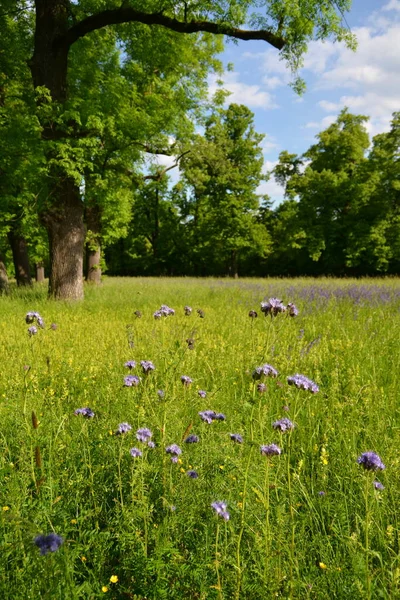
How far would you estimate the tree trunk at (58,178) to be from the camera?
8508mm

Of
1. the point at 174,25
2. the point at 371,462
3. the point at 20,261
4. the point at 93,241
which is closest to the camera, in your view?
the point at 371,462

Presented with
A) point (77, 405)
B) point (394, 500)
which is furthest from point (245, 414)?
point (77, 405)

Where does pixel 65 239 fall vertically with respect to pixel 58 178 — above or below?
below

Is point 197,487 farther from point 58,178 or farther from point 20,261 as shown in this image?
point 20,261

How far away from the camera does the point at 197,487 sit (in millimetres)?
2098

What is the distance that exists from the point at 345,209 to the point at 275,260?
10.8 metres

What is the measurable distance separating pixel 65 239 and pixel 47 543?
9.00 meters

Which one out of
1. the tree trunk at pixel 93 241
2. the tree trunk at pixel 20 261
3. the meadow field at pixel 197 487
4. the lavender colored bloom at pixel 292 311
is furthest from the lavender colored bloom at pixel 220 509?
the tree trunk at pixel 20 261

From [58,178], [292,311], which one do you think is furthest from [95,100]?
[292,311]

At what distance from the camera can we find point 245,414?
3123mm

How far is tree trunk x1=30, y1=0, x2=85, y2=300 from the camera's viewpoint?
851cm

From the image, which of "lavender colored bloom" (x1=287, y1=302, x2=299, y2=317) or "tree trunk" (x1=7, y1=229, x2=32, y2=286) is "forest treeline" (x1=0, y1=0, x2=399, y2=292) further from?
"lavender colored bloom" (x1=287, y1=302, x2=299, y2=317)

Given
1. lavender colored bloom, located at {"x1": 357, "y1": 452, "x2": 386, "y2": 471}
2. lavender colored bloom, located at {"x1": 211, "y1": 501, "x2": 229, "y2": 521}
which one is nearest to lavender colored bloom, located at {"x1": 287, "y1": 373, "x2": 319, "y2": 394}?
lavender colored bloom, located at {"x1": 357, "y1": 452, "x2": 386, "y2": 471}

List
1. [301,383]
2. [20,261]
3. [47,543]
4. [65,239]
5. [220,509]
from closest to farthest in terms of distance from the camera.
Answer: [47,543] → [220,509] → [301,383] → [65,239] → [20,261]
